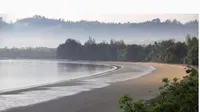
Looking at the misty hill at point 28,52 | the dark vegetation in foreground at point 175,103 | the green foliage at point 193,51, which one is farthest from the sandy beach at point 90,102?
the dark vegetation in foreground at point 175,103

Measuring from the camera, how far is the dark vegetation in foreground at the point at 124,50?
158 inches

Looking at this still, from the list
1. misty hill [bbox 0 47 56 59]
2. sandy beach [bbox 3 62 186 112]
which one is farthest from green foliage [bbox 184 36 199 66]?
misty hill [bbox 0 47 56 59]

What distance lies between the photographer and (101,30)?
151 inches

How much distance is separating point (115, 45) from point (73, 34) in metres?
0.62

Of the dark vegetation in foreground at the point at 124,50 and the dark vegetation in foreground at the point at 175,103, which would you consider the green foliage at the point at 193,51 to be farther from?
the dark vegetation in foreground at the point at 124,50

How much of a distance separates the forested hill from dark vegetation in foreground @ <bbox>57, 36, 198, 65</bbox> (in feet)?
0.25

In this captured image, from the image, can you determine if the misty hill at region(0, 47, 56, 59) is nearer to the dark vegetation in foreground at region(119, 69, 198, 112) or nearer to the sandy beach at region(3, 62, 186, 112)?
the sandy beach at region(3, 62, 186, 112)

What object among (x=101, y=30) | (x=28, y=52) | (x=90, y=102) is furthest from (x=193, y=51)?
(x=90, y=102)

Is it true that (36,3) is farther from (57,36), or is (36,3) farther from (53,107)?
(53,107)

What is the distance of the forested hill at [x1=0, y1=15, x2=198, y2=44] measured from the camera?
337 centimetres

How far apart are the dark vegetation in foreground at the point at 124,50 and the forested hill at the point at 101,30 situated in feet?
0.25

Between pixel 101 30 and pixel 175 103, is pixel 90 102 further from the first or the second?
pixel 175 103

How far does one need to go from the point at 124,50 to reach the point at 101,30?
29.1 inches

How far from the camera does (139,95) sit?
205 inches
